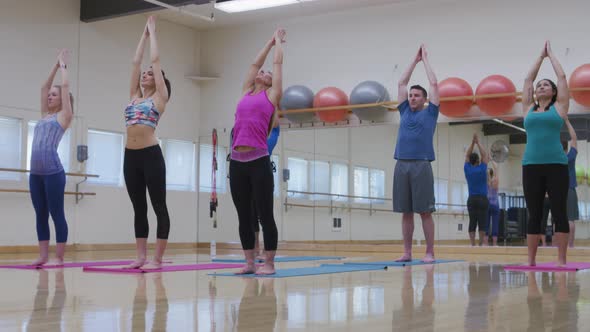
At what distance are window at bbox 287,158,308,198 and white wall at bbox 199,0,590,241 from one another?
12cm

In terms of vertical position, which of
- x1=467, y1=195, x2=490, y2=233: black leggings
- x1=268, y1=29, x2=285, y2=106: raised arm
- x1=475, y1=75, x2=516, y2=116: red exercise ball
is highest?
x1=475, y1=75, x2=516, y2=116: red exercise ball

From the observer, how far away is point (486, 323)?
2.24m

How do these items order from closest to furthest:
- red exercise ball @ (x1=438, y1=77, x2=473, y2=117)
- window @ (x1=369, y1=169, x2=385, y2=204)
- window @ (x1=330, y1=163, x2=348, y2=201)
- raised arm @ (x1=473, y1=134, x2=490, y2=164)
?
1. red exercise ball @ (x1=438, y1=77, x2=473, y2=117)
2. raised arm @ (x1=473, y1=134, x2=490, y2=164)
3. window @ (x1=369, y1=169, x2=385, y2=204)
4. window @ (x1=330, y1=163, x2=348, y2=201)

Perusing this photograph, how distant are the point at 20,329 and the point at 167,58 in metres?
9.83

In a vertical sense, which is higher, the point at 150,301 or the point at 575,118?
the point at 575,118

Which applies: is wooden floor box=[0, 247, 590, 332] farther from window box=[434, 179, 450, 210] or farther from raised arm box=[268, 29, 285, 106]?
window box=[434, 179, 450, 210]

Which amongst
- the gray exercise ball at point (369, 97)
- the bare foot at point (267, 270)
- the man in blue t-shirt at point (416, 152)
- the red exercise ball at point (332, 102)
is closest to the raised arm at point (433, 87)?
the man in blue t-shirt at point (416, 152)

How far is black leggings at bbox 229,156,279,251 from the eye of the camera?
4.33m

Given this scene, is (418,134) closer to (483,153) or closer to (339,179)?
(483,153)

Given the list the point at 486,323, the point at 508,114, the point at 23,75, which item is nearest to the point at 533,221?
the point at 486,323

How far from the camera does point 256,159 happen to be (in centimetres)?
433

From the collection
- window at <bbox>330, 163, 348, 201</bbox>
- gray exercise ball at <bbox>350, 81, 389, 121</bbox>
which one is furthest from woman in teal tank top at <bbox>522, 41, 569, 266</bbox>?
window at <bbox>330, 163, 348, 201</bbox>

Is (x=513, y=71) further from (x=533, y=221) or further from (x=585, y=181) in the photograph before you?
(x=533, y=221)

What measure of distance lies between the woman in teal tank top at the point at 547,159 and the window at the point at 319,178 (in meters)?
5.31
